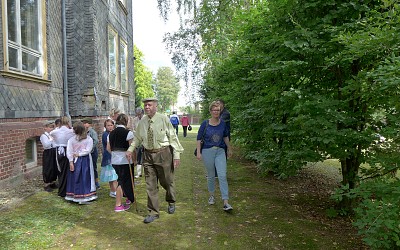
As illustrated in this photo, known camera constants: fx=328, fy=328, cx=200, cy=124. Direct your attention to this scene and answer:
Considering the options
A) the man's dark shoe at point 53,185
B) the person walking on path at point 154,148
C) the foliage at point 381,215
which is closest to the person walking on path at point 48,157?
the man's dark shoe at point 53,185

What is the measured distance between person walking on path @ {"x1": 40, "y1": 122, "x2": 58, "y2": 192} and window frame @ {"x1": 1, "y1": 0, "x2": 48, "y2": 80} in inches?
65.4

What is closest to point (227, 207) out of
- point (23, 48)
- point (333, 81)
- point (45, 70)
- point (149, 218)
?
point (149, 218)

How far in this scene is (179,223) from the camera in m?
5.39

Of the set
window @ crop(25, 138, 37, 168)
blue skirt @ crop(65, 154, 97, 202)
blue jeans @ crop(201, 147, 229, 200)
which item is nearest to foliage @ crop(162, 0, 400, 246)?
blue jeans @ crop(201, 147, 229, 200)

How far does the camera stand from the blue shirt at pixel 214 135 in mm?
6156

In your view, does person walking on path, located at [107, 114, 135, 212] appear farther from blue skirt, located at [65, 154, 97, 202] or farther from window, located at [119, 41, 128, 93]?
window, located at [119, 41, 128, 93]

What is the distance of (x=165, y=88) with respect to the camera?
330ft

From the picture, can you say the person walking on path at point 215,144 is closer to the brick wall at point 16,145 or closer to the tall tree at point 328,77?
the tall tree at point 328,77

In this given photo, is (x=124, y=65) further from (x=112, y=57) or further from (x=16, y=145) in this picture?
(x=16, y=145)

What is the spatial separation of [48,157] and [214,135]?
3.82 meters

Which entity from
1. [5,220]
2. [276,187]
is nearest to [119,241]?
[5,220]

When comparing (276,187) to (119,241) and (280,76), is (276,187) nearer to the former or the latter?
(280,76)

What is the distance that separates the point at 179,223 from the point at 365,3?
450cm

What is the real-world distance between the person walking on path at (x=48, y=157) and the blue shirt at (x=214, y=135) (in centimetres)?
342
